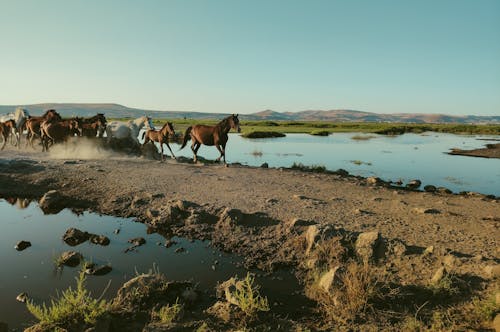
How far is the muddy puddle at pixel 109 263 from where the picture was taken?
23.4ft

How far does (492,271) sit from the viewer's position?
6801mm

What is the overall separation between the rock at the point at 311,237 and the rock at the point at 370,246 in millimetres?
1011

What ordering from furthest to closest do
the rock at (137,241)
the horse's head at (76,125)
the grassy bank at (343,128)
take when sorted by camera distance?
the grassy bank at (343,128) → the horse's head at (76,125) → the rock at (137,241)

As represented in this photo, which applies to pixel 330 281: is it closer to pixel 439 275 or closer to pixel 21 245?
pixel 439 275

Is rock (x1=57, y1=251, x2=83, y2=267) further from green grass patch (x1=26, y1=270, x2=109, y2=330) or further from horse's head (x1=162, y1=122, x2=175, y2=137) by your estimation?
horse's head (x1=162, y1=122, x2=175, y2=137)

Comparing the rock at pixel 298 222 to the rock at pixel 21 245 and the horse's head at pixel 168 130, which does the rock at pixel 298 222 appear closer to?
the rock at pixel 21 245

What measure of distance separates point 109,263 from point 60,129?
1809cm

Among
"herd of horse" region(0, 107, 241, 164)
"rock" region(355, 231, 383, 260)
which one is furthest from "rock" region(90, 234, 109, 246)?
"herd of horse" region(0, 107, 241, 164)

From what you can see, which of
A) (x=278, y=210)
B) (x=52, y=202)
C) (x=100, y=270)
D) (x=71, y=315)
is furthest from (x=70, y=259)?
(x=278, y=210)

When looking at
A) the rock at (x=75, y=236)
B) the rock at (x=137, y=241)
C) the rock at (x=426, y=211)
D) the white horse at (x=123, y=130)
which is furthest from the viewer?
the white horse at (x=123, y=130)

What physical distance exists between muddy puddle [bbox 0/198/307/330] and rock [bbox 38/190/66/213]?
1325 mm

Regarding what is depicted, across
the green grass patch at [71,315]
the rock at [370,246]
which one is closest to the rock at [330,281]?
the rock at [370,246]

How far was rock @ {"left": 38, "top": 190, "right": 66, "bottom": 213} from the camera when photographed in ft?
44.3

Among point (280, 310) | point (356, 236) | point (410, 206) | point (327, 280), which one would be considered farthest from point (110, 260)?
point (410, 206)
